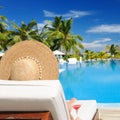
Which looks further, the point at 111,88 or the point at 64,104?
the point at 111,88

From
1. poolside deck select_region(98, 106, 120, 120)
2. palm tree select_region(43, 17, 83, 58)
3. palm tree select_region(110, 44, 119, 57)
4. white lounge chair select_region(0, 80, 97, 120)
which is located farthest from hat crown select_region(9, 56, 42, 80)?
palm tree select_region(110, 44, 119, 57)

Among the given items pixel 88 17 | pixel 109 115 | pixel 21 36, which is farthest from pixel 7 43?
pixel 88 17

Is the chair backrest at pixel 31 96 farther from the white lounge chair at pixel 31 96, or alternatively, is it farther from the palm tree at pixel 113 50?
the palm tree at pixel 113 50

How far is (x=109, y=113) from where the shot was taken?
4.41 m

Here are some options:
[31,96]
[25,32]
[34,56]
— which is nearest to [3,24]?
[25,32]

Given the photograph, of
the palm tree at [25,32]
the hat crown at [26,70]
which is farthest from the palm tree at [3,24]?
the hat crown at [26,70]

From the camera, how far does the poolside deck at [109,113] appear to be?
4199 millimetres

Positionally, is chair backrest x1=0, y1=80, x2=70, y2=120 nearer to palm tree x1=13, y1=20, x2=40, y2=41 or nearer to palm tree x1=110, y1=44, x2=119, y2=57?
palm tree x1=13, y1=20, x2=40, y2=41

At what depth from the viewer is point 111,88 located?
39.3 feet

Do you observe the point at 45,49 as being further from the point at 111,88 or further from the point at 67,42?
the point at 67,42

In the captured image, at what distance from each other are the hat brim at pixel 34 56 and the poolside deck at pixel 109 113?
1.71m

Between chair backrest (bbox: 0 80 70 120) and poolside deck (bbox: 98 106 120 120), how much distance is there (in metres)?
2.65

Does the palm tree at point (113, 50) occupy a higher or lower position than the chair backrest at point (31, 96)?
lower

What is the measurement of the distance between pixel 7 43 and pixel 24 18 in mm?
26362
